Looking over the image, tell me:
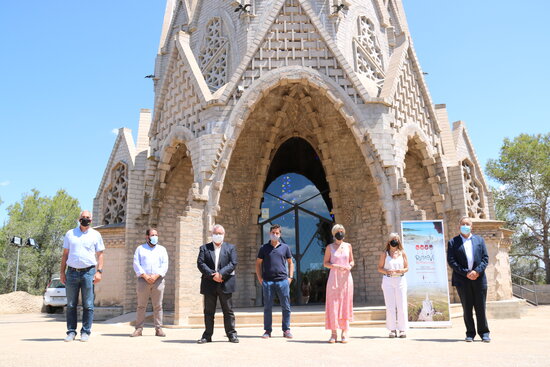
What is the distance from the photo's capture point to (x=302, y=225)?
48.6 feet

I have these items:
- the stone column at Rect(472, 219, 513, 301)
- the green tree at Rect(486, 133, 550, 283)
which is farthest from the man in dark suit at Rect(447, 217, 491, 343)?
the green tree at Rect(486, 133, 550, 283)

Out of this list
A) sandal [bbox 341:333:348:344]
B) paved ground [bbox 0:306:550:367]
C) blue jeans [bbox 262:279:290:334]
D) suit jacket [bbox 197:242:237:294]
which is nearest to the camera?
paved ground [bbox 0:306:550:367]

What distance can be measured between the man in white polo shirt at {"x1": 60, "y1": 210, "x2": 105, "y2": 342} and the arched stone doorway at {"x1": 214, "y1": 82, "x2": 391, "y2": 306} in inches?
295

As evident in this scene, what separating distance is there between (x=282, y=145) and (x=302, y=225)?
2.82m

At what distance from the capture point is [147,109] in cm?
1686

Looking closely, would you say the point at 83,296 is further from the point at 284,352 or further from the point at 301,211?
the point at 301,211

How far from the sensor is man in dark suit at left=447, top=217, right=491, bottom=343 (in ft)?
20.2

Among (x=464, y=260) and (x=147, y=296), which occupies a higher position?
(x=464, y=260)

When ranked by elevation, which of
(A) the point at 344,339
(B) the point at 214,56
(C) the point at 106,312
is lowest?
(C) the point at 106,312

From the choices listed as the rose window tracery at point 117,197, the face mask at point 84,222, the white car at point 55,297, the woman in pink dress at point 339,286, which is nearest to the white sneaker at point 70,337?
the face mask at point 84,222

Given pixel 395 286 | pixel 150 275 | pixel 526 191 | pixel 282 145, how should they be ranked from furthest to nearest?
pixel 526 191 → pixel 282 145 → pixel 150 275 → pixel 395 286

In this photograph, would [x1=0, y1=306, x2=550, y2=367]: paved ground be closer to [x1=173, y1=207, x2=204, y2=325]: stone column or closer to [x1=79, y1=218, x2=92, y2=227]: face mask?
[x1=79, y1=218, x2=92, y2=227]: face mask

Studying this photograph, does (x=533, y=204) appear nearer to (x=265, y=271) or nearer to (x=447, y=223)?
(x=447, y=223)

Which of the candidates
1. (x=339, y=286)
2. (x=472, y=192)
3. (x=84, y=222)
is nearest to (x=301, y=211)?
(x=472, y=192)
